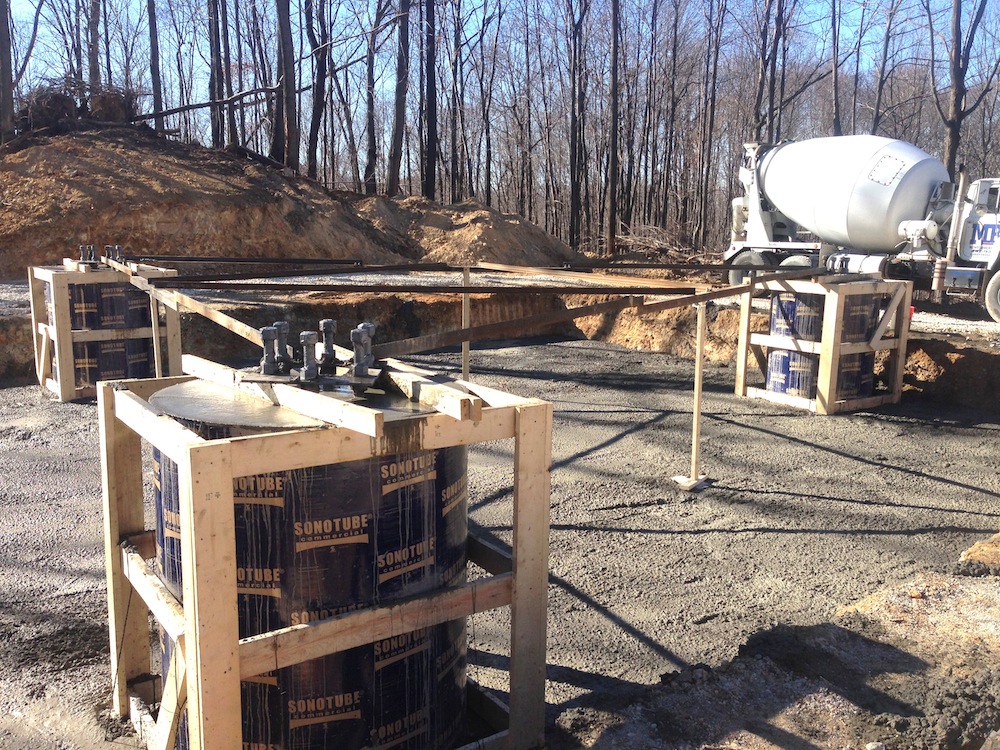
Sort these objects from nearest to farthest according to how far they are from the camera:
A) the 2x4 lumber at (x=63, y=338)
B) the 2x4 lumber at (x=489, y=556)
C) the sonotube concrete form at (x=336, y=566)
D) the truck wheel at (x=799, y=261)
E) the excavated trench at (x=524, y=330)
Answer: the sonotube concrete form at (x=336, y=566) → the 2x4 lumber at (x=489, y=556) → the 2x4 lumber at (x=63, y=338) → the excavated trench at (x=524, y=330) → the truck wheel at (x=799, y=261)

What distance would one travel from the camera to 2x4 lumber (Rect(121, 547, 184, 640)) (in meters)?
2.69

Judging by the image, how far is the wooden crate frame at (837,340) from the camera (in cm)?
912

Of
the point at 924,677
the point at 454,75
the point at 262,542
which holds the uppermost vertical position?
the point at 454,75

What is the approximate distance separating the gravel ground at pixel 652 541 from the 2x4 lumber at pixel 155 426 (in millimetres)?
1408

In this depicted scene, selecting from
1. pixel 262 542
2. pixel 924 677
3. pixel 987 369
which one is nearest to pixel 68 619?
pixel 262 542

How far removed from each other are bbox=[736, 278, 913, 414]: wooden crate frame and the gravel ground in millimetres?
278

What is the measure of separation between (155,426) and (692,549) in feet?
13.1

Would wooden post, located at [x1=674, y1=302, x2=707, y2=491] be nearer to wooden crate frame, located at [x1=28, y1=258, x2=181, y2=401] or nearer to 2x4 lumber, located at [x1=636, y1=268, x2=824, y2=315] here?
2x4 lumber, located at [x1=636, y1=268, x2=824, y2=315]

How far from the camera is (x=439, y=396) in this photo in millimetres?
2965

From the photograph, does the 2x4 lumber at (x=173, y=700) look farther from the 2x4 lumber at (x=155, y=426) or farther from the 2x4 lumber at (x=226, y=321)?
the 2x4 lumber at (x=226, y=321)

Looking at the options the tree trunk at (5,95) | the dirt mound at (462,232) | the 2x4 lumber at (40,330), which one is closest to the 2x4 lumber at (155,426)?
the 2x4 lumber at (40,330)

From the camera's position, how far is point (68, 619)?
4.53m

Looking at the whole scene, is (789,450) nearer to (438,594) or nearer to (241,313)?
(438,594)

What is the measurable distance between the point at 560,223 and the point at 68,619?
32838mm
